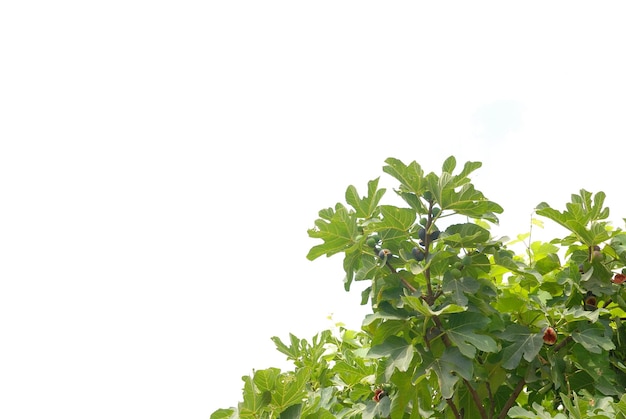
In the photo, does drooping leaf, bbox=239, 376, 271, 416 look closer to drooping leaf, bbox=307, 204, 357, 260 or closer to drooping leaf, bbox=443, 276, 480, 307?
drooping leaf, bbox=307, 204, 357, 260

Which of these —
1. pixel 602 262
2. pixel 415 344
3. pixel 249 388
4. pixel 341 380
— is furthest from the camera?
pixel 341 380

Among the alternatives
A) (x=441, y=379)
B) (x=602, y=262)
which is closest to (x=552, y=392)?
(x=602, y=262)

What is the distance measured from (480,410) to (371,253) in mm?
789

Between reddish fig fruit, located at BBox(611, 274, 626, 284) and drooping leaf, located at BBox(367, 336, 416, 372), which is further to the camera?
reddish fig fruit, located at BBox(611, 274, 626, 284)

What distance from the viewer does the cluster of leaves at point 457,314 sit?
2.32 metres

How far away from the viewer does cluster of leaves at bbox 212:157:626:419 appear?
2.32 m

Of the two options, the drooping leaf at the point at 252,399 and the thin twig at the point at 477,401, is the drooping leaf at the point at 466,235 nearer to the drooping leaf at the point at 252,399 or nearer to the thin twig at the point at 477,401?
the thin twig at the point at 477,401

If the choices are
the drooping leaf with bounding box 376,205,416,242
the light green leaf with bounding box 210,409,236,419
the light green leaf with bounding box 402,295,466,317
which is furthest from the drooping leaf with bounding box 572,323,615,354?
the light green leaf with bounding box 210,409,236,419

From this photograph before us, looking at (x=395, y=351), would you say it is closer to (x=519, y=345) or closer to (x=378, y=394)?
(x=378, y=394)

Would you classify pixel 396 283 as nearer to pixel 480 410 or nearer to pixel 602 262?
pixel 480 410

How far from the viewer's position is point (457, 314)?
93.7 inches

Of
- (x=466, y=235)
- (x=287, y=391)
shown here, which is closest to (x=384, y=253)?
(x=466, y=235)

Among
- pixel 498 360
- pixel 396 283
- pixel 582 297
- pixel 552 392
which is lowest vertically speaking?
pixel 552 392

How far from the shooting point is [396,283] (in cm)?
248
